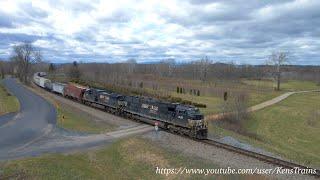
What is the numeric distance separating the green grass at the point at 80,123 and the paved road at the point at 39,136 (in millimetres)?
1013

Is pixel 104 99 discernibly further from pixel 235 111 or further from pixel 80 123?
pixel 235 111

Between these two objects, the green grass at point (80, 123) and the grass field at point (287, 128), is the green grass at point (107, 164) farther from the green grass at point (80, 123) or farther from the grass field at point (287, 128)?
the grass field at point (287, 128)

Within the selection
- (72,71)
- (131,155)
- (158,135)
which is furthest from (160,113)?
(72,71)

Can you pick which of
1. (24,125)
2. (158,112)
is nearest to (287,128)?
(158,112)

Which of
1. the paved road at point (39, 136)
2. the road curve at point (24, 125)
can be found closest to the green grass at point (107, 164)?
the paved road at point (39, 136)

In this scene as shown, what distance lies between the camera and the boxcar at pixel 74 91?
58938mm

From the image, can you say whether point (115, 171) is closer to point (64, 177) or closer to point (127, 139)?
point (64, 177)

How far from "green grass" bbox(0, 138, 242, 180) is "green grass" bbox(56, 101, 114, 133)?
26.5ft

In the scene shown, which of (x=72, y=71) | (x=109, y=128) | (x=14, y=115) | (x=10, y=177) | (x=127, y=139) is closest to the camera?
(x=10, y=177)

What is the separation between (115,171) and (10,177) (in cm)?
648

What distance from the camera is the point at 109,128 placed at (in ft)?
125

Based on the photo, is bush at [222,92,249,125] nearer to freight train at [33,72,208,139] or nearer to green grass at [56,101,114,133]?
freight train at [33,72,208,139]

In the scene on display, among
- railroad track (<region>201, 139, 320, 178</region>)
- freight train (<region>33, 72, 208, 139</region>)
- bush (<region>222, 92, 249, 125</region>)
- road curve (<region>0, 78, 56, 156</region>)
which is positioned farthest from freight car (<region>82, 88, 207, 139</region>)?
bush (<region>222, 92, 249, 125</region>)

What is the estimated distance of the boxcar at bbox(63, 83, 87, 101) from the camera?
5894cm
